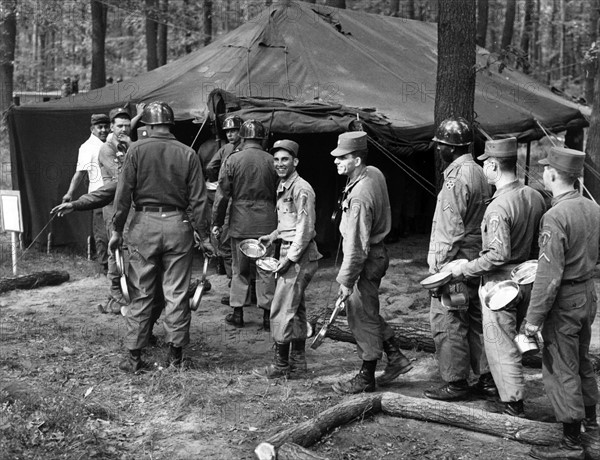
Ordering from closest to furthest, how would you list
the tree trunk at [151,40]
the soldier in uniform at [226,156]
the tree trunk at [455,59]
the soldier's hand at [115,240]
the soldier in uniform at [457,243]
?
1. the soldier in uniform at [457,243]
2. the soldier's hand at [115,240]
3. the tree trunk at [455,59]
4. the soldier in uniform at [226,156]
5. the tree trunk at [151,40]

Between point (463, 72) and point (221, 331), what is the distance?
11.4 ft

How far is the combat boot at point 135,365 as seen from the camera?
6.12 metres

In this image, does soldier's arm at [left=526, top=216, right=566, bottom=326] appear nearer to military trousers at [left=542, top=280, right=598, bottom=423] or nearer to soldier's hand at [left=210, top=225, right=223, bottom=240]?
military trousers at [left=542, top=280, right=598, bottom=423]

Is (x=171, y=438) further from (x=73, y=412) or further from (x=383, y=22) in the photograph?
(x=383, y=22)

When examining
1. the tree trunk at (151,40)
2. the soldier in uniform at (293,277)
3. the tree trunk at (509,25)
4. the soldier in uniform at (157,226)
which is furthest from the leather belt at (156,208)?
the tree trunk at (509,25)

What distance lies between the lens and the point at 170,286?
6.09m

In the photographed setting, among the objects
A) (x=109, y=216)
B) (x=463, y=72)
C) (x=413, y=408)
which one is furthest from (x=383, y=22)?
(x=413, y=408)

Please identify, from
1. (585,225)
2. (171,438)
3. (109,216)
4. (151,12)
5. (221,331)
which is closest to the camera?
(585,225)

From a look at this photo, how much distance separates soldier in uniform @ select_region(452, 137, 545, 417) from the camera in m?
5.05

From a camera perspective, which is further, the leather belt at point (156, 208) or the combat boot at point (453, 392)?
the leather belt at point (156, 208)

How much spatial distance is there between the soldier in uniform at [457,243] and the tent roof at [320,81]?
400 centimetres

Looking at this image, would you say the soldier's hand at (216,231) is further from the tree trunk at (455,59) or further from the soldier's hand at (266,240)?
the tree trunk at (455,59)

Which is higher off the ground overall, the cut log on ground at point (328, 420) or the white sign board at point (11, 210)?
the white sign board at point (11, 210)

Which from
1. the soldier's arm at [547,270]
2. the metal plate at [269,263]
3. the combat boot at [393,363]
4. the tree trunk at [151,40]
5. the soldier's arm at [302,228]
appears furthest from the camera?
the tree trunk at [151,40]
